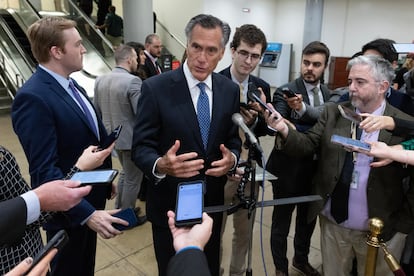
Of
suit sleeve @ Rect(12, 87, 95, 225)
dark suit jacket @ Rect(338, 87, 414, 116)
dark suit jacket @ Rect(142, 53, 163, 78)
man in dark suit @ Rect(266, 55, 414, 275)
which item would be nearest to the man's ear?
suit sleeve @ Rect(12, 87, 95, 225)

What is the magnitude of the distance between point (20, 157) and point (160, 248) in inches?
171

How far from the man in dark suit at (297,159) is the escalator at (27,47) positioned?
638 cm

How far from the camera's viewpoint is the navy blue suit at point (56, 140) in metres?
1.56

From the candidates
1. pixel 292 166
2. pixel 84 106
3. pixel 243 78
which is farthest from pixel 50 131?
pixel 292 166

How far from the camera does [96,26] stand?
9.43 meters

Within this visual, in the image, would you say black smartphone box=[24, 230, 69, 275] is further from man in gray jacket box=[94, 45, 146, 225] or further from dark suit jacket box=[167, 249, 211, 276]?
man in gray jacket box=[94, 45, 146, 225]

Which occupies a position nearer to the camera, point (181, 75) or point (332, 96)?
point (181, 75)

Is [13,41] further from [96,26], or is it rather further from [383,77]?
[383,77]

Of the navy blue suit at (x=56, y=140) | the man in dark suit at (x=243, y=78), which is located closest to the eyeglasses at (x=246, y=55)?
the man in dark suit at (x=243, y=78)

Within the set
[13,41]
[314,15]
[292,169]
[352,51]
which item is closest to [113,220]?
[292,169]

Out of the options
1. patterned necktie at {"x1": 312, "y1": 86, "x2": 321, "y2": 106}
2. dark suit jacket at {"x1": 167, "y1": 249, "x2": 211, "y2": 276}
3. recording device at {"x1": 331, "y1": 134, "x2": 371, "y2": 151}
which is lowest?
dark suit jacket at {"x1": 167, "y1": 249, "x2": 211, "y2": 276}

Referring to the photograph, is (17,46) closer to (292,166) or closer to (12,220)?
(292,166)

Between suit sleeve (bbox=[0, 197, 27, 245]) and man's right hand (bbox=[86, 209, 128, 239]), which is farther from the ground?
suit sleeve (bbox=[0, 197, 27, 245])

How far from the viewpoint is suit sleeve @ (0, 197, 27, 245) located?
105 cm
